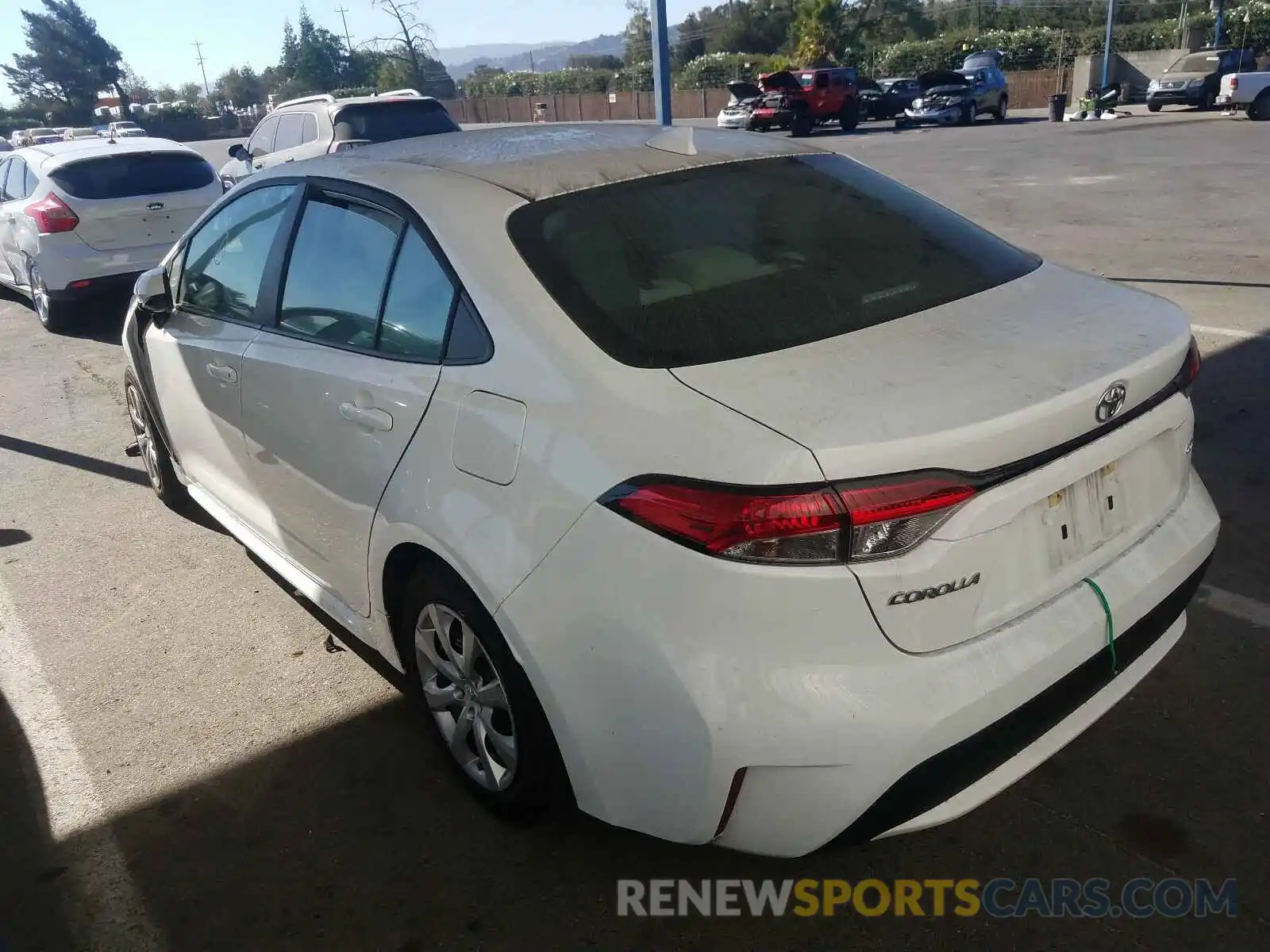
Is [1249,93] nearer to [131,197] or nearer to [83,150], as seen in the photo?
[131,197]

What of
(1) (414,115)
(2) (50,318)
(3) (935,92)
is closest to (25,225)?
(2) (50,318)

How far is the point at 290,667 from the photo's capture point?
141 inches

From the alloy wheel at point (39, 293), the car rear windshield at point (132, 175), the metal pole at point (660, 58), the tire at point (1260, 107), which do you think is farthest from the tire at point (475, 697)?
the tire at point (1260, 107)

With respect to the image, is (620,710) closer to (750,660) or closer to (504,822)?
(750,660)

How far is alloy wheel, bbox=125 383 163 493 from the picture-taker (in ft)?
16.2

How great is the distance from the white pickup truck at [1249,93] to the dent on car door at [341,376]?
26599 millimetres

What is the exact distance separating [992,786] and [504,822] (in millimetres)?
1253

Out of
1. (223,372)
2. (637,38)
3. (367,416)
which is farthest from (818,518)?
(637,38)

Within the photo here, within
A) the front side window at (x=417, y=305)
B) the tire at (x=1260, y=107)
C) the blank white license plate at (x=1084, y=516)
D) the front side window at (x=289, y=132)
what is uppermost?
the front side window at (x=289, y=132)

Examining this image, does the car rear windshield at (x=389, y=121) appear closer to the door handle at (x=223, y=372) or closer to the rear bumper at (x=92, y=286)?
the rear bumper at (x=92, y=286)

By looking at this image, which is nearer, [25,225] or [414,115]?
[25,225]

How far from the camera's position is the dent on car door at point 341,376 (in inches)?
103

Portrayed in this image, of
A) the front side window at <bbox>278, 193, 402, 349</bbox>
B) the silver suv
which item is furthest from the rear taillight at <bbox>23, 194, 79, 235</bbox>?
the front side window at <bbox>278, 193, 402, 349</bbox>

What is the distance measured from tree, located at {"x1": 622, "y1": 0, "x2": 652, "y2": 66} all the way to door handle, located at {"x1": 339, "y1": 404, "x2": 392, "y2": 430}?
277ft
